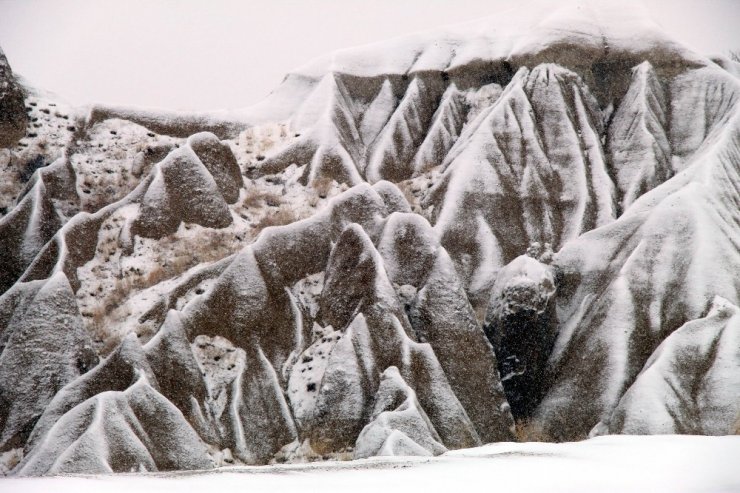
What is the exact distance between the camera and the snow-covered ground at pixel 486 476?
980 centimetres

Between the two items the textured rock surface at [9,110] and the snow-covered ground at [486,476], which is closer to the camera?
the snow-covered ground at [486,476]

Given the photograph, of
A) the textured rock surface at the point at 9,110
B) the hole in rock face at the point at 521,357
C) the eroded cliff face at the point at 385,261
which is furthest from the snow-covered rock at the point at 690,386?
the textured rock surface at the point at 9,110

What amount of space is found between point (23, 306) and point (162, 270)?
16.2 feet

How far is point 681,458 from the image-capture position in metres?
11.7

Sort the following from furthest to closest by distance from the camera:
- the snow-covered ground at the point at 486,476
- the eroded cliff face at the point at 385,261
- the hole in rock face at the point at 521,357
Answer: the hole in rock face at the point at 521,357 < the eroded cliff face at the point at 385,261 < the snow-covered ground at the point at 486,476

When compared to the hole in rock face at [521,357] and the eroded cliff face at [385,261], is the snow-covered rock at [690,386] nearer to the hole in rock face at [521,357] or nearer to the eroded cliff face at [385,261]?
the eroded cliff face at [385,261]

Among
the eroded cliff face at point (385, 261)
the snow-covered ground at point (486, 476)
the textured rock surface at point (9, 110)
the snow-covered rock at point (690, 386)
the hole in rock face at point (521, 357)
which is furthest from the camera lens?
the textured rock surface at point (9, 110)

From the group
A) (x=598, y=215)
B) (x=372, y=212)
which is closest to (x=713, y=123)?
(x=598, y=215)

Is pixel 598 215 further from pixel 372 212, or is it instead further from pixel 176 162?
pixel 176 162

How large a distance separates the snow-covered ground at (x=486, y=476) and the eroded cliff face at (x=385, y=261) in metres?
9.54

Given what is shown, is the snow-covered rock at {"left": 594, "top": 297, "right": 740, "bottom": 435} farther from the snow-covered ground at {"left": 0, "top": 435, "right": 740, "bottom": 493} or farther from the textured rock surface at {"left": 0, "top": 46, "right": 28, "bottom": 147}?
the textured rock surface at {"left": 0, "top": 46, "right": 28, "bottom": 147}

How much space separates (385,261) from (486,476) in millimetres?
19557

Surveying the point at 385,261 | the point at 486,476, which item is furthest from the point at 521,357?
the point at 486,476

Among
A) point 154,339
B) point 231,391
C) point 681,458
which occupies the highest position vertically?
point 681,458
